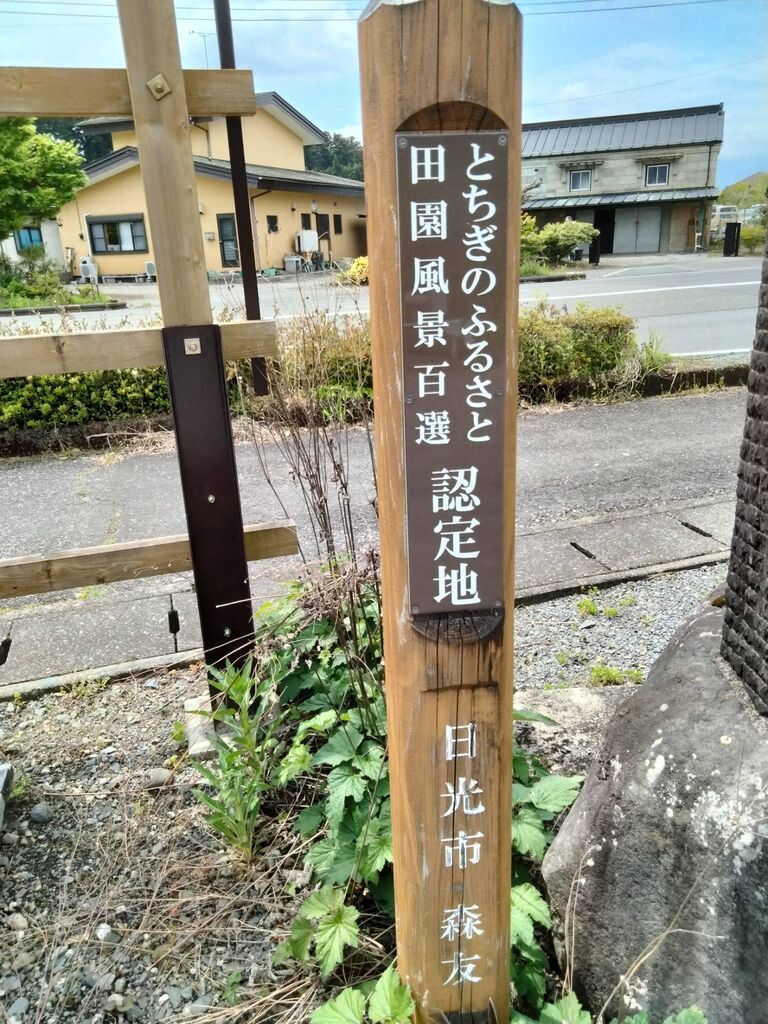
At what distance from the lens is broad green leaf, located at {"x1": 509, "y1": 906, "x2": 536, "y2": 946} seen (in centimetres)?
169

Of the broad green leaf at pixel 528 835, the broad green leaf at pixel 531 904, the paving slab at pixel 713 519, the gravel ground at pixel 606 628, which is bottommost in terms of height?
the gravel ground at pixel 606 628

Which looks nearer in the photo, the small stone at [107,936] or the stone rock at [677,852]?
the stone rock at [677,852]

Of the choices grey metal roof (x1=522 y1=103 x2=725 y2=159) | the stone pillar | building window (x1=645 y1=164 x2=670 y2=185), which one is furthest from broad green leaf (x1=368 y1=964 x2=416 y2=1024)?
building window (x1=645 y1=164 x2=670 y2=185)

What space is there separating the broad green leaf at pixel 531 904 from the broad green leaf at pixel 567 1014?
19 centimetres

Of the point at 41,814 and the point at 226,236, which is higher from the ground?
the point at 226,236

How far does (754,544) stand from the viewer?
1.62 metres

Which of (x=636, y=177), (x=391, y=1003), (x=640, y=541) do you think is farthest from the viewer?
(x=636, y=177)

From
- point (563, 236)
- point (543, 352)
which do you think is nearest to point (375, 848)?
point (543, 352)

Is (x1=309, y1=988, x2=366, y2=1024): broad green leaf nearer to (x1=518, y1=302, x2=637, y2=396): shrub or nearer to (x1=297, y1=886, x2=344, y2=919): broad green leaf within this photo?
(x1=297, y1=886, x2=344, y2=919): broad green leaf

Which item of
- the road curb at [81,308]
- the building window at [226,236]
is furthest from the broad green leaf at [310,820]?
the building window at [226,236]

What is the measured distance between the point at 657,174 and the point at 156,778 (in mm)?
38561

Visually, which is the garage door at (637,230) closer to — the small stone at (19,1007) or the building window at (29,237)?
the building window at (29,237)

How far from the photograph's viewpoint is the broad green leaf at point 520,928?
66.6 inches

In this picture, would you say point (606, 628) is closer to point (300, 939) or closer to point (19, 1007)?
point (300, 939)
